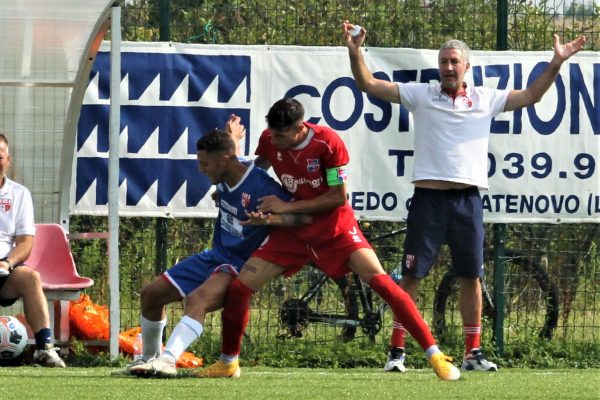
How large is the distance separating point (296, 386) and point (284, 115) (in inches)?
61.1

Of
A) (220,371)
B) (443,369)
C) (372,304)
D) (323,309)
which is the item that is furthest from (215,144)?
(372,304)

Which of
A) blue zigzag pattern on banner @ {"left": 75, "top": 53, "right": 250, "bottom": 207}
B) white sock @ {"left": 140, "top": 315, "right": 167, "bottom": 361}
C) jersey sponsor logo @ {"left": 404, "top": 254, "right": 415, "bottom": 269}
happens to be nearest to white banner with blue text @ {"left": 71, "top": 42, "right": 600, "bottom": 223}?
blue zigzag pattern on banner @ {"left": 75, "top": 53, "right": 250, "bottom": 207}

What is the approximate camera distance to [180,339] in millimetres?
7910

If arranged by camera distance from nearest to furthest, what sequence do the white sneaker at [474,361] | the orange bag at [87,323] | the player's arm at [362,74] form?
the player's arm at [362,74] → the white sneaker at [474,361] → the orange bag at [87,323]

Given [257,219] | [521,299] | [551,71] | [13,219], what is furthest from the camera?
[521,299]

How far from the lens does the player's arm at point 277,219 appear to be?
26.2ft

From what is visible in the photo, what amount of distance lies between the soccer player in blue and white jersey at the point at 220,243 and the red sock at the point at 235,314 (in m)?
0.07

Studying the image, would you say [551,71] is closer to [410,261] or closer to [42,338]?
[410,261]

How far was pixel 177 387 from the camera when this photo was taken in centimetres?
736

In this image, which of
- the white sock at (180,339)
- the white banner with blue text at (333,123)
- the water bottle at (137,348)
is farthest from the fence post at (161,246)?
the white sock at (180,339)

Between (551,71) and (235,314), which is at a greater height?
(551,71)

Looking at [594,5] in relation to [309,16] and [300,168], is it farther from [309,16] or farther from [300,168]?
[300,168]

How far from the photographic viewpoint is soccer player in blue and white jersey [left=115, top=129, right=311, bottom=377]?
26.7ft

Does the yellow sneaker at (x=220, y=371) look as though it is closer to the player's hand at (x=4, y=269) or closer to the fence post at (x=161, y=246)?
the player's hand at (x=4, y=269)
